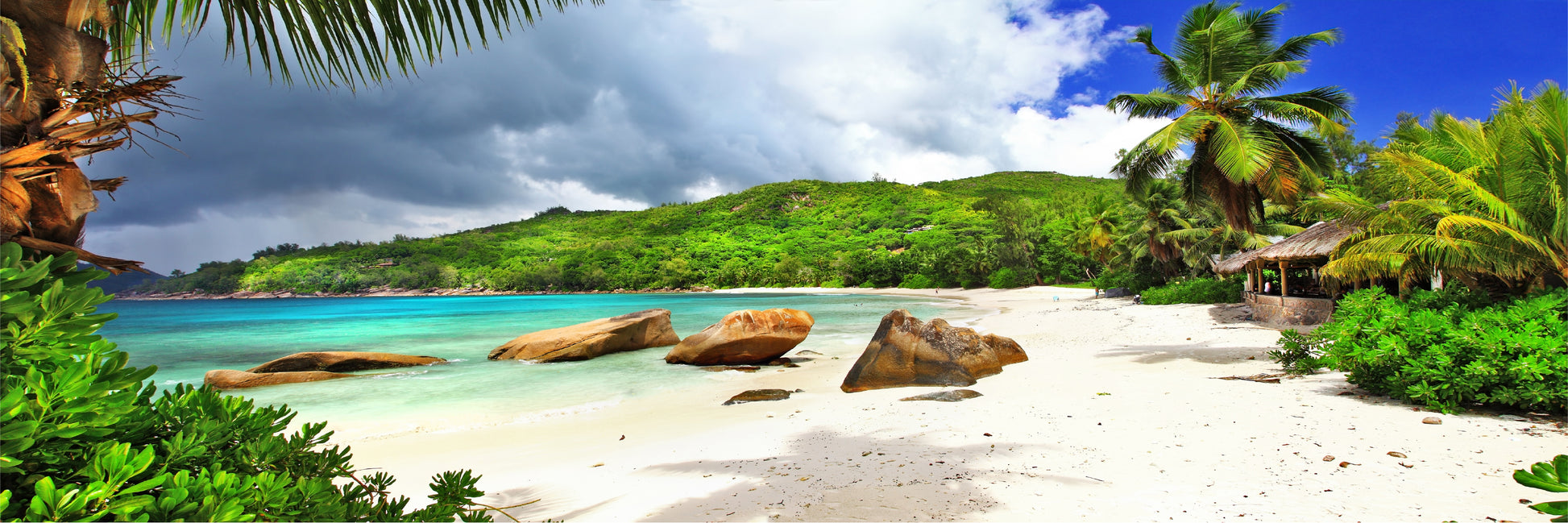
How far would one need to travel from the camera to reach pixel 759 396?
8.84 metres

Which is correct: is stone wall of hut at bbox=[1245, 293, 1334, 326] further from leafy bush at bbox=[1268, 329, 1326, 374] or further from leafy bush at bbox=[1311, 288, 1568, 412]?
leafy bush at bbox=[1311, 288, 1568, 412]

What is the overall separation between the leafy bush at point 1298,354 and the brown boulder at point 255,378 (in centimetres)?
1684

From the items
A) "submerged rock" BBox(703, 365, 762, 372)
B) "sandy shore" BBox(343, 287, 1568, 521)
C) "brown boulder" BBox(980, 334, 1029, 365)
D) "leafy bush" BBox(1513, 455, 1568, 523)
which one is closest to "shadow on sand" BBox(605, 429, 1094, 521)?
"sandy shore" BBox(343, 287, 1568, 521)

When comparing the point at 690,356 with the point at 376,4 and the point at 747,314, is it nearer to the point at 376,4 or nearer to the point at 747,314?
the point at 747,314

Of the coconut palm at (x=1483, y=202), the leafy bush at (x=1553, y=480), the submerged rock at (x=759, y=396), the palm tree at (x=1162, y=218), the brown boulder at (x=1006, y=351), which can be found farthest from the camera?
the palm tree at (x=1162, y=218)

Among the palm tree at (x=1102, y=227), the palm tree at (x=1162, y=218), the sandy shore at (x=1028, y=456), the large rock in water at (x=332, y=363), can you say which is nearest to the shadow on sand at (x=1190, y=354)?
the sandy shore at (x=1028, y=456)

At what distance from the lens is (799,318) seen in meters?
13.5

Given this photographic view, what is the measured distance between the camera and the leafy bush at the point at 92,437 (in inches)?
45.4

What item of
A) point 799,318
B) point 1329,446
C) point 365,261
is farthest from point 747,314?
point 365,261

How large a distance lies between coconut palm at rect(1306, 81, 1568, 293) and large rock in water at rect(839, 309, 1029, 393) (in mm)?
4601

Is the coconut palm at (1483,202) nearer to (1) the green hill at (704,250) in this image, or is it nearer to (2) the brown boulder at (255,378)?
(2) the brown boulder at (255,378)

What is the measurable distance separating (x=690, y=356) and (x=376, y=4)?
11305mm

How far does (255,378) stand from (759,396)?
1054cm

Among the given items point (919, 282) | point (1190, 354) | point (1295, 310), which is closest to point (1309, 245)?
point (1295, 310)
